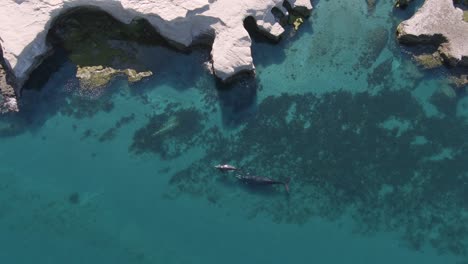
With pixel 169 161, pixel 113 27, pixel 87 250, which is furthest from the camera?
pixel 113 27

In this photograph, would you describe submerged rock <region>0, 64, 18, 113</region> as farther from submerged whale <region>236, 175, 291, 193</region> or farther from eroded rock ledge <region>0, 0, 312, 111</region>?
submerged whale <region>236, 175, 291, 193</region>

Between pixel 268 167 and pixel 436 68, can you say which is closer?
pixel 268 167

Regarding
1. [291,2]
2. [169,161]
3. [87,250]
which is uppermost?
[291,2]

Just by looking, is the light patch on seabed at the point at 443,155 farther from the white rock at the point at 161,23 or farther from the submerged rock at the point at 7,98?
the submerged rock at the point at 7,98

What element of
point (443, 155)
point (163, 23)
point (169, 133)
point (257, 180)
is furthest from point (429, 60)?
point (169, 133)

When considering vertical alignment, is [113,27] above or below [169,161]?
above

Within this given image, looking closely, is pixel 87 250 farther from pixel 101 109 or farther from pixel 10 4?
pixel 10 4

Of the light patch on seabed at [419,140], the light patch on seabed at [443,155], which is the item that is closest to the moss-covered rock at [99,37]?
the light patch on seabed at [419,140]

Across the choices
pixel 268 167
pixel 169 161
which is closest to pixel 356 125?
pixel 268 167
